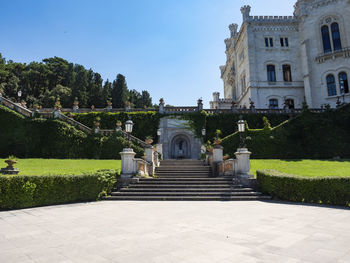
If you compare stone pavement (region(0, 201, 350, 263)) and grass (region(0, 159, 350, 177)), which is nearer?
stone pavement (region(0, 201, 350, 263))

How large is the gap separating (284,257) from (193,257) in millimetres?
1614

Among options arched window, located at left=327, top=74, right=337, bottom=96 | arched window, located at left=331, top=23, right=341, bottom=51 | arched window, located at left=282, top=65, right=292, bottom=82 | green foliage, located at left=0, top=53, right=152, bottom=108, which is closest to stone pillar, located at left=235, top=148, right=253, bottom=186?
arched window, located at left=327, top=74, right=337, bottom=96

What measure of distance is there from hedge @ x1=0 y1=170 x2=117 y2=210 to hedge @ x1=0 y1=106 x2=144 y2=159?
11.2 m

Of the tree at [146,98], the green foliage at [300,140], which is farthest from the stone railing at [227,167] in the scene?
the tree at [146,98]

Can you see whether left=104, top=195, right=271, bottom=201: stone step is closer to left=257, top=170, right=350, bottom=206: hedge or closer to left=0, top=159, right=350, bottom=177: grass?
left=257, top=170, right=350, bottom=206: hedge

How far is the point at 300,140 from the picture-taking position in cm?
2225

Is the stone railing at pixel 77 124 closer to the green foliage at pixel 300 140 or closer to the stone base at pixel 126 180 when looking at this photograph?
the stone base at pixel 126 180

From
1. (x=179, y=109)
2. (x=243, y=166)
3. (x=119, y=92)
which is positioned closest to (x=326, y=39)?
(x=179, y=109)

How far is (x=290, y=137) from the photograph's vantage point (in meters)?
22.3

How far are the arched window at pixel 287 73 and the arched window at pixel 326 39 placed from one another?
5.22 m

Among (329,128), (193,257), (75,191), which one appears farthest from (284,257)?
(329,128)

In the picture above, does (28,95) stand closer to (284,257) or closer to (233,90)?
(233,90)

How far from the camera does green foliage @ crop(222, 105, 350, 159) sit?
851 inches

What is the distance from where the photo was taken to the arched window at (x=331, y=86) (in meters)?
31.3
